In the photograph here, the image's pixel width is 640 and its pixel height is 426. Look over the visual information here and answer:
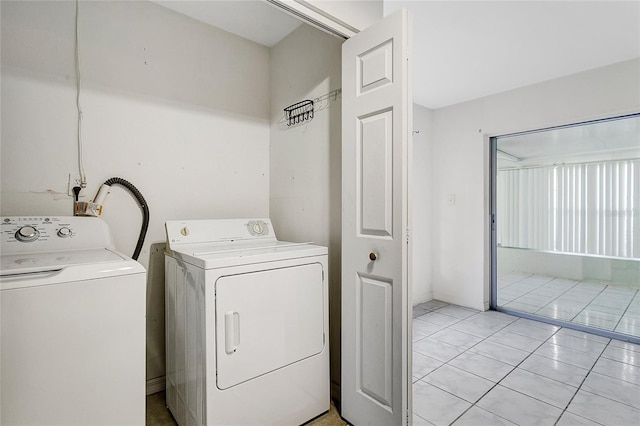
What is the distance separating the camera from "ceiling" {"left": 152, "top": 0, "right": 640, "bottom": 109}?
2.00 metres

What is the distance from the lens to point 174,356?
1729 mm

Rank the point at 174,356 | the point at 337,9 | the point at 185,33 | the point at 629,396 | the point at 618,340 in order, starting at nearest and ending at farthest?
the point at 337,9 < the point at 174,356 < the point at 629,396 < the point at 185,33 < the point at 618,340

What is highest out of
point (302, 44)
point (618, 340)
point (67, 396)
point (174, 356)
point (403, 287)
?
point (302, 44)

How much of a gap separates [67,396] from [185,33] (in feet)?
7.14

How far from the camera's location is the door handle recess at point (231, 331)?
137 cm

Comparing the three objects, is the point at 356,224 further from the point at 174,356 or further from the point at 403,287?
the point at 174,356

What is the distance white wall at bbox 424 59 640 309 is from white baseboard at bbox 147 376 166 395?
330cm

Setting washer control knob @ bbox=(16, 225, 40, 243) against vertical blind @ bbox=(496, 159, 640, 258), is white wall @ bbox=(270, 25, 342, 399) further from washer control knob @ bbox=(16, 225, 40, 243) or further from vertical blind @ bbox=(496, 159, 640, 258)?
vertical blind @ bbox=(496, 159, 640, 258)

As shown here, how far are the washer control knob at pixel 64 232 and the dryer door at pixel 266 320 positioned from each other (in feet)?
2.90

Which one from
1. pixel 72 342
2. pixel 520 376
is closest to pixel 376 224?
pixel 72 342

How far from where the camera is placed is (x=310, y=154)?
211 centimetres

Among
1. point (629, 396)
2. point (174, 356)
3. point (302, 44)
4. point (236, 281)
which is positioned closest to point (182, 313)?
point (174, 356)

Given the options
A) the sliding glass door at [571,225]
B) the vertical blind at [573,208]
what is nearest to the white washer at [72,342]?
the sliding glass door at [571,225]

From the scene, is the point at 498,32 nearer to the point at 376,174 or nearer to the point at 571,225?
the point at 376,174
